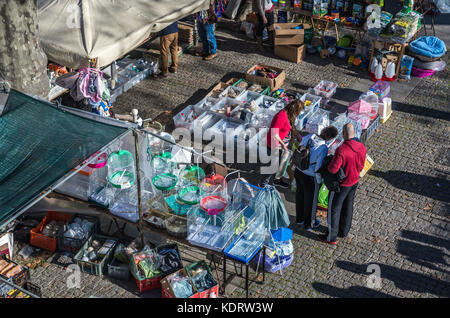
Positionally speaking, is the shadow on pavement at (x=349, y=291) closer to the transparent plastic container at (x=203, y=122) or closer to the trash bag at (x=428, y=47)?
the transparent plastic container at (x=203, y=122)

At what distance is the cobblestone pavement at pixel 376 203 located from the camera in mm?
8305

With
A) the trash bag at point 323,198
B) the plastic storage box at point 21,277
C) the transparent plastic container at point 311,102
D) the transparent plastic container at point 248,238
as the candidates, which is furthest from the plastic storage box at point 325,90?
the plastic storage box at point 21,277

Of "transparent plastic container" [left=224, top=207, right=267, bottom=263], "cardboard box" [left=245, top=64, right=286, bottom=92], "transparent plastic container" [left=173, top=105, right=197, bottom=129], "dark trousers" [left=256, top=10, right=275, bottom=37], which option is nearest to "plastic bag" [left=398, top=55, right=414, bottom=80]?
"cardboard box" [left=245, top=64, right=286, bottom=92]

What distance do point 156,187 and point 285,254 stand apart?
1.96 m

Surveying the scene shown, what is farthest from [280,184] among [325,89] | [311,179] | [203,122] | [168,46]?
[168,46]

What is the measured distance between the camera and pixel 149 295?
8.14 m

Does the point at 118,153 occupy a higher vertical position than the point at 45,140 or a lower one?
lower

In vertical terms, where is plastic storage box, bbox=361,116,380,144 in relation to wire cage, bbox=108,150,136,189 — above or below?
below

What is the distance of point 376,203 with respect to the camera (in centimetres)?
979

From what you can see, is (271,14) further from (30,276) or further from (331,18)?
(30,276)

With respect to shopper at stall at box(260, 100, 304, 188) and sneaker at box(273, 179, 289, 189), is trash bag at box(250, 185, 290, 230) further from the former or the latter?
sneaker at box(273, 179, 289, 189)

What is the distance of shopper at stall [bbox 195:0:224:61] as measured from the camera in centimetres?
1353

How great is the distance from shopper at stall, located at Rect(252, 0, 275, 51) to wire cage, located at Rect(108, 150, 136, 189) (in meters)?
6.52
